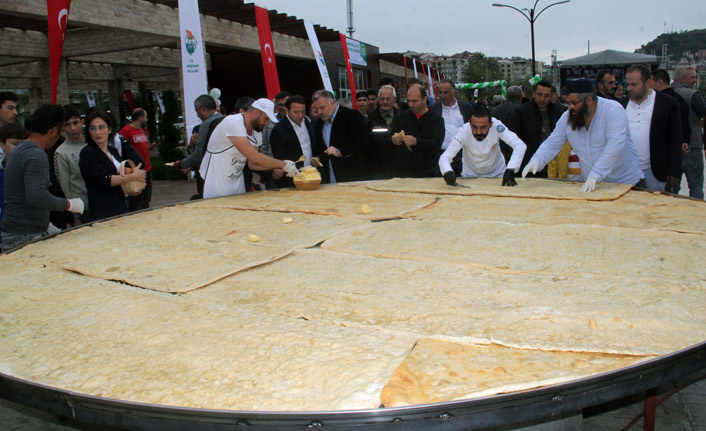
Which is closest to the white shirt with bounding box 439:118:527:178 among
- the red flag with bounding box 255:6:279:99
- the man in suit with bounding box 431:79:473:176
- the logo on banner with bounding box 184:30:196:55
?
the man in suit with bounding box 431:79:473:176

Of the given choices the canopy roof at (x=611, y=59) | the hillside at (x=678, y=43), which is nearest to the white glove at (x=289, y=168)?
the canopy roof at (x=611, y=59)

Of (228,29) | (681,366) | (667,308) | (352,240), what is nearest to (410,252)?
(352,240)

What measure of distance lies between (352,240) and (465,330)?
1.22 meters

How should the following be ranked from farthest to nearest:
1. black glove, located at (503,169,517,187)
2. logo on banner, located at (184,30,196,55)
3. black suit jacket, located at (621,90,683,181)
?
logo on banner, located at (184,30,196,55) → black suit jacket, located at (621,90,683,181) → black glove, located at (503,169,517,187)

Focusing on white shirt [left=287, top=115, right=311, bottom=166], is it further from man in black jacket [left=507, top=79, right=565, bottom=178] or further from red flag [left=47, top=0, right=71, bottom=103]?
red flag [left=47, top=0, right=71, bottom=103]

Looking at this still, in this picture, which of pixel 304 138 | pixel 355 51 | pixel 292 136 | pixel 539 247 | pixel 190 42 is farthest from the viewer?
pixel 355 51

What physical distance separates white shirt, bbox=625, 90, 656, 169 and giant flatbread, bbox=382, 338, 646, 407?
3598 mm

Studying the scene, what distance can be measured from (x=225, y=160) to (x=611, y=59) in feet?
82.5

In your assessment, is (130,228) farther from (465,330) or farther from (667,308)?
(667,308)

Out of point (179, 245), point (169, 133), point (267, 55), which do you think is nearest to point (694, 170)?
point (179, 245)

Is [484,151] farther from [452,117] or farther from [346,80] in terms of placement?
[346,80]

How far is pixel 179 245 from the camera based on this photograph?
283 cm

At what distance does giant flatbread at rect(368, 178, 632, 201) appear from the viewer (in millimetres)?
3691

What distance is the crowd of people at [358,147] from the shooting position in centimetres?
322
